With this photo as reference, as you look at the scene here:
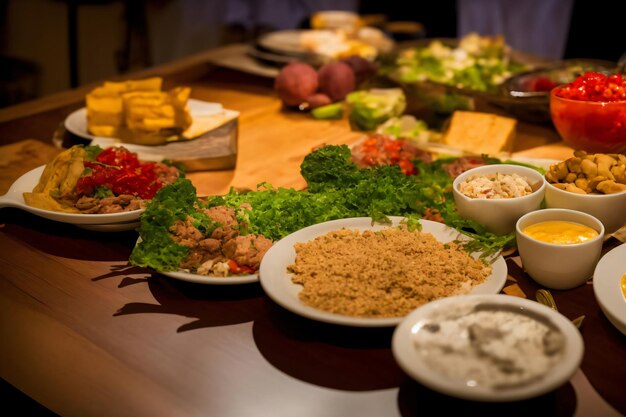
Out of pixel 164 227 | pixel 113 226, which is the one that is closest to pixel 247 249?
pixel 164 227

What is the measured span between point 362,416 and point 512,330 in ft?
1.10

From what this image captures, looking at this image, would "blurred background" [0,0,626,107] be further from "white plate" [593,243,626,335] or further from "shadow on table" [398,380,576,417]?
"shadow on table" [398,380,576,417]

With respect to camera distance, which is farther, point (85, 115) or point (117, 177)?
point (85, 115)

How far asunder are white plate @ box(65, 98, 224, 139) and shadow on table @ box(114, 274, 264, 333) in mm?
1177

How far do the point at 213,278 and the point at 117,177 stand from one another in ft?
1.90

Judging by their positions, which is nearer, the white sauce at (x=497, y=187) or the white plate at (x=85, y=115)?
the white sauce at (x=497, y=187)

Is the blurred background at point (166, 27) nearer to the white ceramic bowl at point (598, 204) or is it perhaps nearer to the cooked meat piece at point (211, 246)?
the white ceramic bowl at point (598, 204)

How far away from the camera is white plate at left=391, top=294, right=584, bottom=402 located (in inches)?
45.1

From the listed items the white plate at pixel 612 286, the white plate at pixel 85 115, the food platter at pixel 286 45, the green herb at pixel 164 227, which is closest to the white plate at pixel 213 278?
the green herb at pixel 164 227

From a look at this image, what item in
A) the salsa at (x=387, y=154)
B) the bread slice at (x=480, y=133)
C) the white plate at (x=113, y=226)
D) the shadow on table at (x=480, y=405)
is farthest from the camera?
the bread slice at (x=480, y=133)

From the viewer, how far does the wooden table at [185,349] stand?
135 centimetres

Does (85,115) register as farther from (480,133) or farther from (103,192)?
(480,133)

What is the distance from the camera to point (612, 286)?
1.54 meters

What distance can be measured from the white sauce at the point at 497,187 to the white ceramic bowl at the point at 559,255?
0.48 feet
